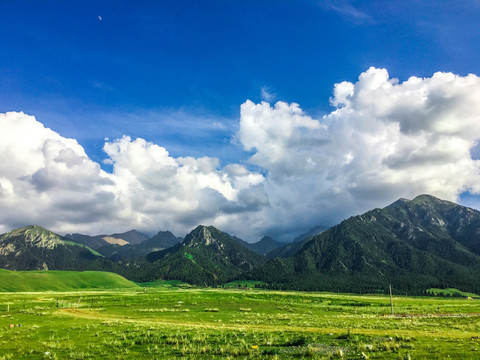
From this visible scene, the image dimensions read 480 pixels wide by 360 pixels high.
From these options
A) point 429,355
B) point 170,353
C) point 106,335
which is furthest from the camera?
point 106,335

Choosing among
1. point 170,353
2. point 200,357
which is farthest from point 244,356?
point 170,353

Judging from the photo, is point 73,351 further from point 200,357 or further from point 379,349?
point 379,349

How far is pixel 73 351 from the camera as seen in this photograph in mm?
25500

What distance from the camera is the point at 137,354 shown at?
2452 cm

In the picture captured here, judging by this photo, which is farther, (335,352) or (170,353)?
(170,353)

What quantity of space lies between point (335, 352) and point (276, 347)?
569 cm

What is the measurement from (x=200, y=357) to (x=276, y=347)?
7243mm

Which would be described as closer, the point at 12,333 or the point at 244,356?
the point at 244,356

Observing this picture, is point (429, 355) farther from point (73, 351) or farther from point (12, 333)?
point (12, 333)

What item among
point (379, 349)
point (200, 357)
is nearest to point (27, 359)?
point (200, 357)

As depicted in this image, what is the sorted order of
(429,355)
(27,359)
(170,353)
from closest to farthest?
(429,355)
(27,359)
(170,353)

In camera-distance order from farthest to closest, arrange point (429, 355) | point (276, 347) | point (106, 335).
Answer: point (106, 335) < point (276, 347) < point (429, 355)

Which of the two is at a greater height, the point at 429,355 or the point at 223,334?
the point at 429,355

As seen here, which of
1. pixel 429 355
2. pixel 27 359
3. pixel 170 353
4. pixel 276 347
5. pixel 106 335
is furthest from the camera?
pixel 106 335
